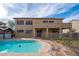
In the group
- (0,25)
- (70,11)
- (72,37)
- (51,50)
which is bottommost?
(51,50)

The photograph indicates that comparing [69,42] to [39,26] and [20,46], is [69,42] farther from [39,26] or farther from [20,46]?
[20,46]

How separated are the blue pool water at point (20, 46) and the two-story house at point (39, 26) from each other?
31cm

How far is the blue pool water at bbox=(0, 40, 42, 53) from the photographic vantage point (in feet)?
25.8

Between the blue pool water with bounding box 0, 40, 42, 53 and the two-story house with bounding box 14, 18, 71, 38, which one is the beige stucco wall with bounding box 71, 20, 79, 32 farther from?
the blue pool water with bounding box 0, 40, 42, 53

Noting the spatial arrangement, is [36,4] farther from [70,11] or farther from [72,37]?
[72,37]

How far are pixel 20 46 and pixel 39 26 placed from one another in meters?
1.19

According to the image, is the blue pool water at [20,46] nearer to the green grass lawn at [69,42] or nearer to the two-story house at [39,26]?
the two-story house at [39,26]

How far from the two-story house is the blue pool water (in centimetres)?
31

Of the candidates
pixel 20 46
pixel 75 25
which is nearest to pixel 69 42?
pixel 75 25

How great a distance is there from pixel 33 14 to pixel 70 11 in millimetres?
1529

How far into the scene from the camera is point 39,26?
8492 millimetres

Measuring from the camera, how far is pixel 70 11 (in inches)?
318

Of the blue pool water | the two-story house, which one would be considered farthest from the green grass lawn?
the blue pool water

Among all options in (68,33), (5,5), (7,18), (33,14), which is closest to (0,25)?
(7,18)
